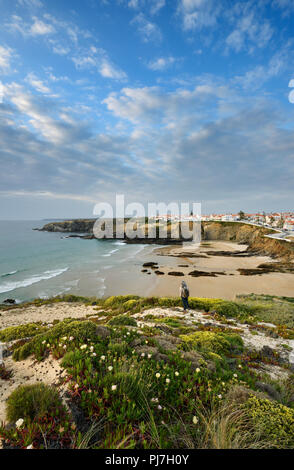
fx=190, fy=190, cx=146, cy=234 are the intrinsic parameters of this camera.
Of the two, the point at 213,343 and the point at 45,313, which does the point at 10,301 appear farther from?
the point at 213,343

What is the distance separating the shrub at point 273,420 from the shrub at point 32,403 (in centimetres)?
287

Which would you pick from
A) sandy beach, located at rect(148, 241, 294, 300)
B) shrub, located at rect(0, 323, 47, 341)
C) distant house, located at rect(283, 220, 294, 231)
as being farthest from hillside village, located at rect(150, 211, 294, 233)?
shrub, located at rect(0, 323, 47, 341)

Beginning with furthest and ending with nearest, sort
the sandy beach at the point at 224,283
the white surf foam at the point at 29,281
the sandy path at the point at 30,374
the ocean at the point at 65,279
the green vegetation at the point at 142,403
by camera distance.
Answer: the white surf foam at the point at 29,281 < the ocean at the point at 65,279 < the sandy beach at the point at 224,283 < the sandy path at the point at 30,374 < the green vegetation at the point at 142,403

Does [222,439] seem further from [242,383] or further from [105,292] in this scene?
[105,292]

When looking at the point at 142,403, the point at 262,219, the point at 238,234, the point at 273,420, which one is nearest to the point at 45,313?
the point at 142,403

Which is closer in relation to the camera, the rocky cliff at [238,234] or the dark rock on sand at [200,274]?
the dark rock on sand at [200,274]

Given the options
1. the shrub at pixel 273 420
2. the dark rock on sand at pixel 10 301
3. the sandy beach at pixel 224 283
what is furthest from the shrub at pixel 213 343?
the dark rock on sand at pixel 10 301

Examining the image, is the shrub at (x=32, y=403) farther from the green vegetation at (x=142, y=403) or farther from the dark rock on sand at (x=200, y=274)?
the dark rock on sand at (x=200, y=274)

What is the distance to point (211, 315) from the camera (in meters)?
11.2

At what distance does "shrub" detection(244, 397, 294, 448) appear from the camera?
8.23 feet

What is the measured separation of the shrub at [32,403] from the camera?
8.71ft

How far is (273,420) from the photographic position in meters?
2.71

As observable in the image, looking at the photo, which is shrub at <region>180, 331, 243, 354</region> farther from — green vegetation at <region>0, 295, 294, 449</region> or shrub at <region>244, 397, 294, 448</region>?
shrub at <region>244, 397, 294, 448</region>

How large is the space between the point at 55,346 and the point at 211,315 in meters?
9.15
